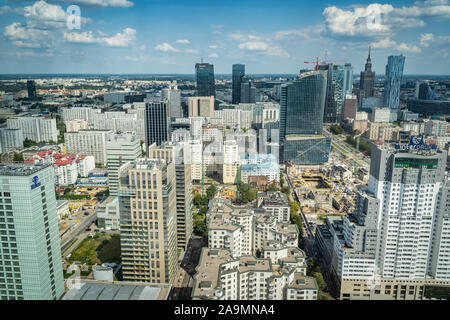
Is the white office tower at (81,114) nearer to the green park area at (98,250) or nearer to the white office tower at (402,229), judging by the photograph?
the green park area at (98,250)

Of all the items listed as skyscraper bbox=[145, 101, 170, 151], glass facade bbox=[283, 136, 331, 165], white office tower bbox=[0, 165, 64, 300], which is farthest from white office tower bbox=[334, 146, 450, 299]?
skyscraper bbox=[145, 101, 170, 151]

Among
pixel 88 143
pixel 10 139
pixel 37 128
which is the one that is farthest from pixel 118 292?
pixel 37 128

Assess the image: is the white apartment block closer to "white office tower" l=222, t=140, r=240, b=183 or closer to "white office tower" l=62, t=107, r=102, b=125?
"white office tower" l=62, t=107, r=102, b=125

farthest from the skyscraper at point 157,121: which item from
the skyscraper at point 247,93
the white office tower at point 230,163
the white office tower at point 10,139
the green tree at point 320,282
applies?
the green tree at point 320,282

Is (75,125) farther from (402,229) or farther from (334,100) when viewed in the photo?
(334,100)
